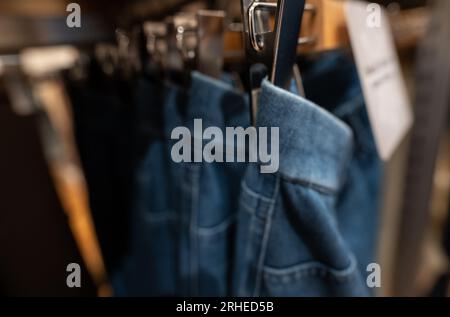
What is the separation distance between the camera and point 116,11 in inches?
24.4

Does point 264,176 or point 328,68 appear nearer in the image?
point 264,176

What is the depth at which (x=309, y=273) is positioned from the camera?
0.28 metres

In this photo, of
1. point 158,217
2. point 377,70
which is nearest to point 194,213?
point 158,217

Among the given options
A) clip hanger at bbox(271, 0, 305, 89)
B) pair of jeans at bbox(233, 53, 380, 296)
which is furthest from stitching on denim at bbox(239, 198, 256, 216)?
clip hanger at bbox(271, 0, 305, 89)

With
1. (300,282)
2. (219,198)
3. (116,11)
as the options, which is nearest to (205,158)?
(219,198)

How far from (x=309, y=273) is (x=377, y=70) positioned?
0.25m

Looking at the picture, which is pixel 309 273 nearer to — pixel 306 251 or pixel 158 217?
pixel 306 251

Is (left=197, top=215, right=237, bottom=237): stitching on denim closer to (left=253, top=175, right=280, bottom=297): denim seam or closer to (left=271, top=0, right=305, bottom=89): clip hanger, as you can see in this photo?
(left=253, top=175, right=280, bottom=297): denim seam

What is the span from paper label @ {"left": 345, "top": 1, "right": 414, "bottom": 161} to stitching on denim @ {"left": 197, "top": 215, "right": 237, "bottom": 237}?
202 mm

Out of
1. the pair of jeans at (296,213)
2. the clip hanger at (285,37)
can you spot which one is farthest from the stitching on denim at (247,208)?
the clip hanger at (285,37)

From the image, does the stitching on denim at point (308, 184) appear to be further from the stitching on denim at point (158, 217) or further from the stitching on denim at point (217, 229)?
the stitching on denim at point (158, 217)
